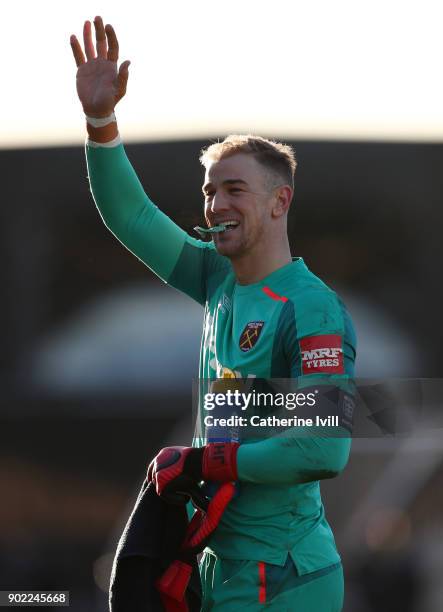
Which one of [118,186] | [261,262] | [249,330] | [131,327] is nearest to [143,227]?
[118,186]

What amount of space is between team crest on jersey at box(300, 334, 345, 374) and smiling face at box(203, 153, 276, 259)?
39cm

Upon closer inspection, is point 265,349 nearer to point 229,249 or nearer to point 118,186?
point 229,249

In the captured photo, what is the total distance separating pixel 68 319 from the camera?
10781 millimetres

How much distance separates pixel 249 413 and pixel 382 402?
594mm

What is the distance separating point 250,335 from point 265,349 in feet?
0.27

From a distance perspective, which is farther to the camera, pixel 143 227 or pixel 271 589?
pixel 143 227

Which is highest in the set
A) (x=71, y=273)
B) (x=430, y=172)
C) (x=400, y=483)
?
(x=430, y=172)

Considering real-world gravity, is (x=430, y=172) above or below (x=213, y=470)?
above

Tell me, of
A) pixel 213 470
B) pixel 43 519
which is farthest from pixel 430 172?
pixel 213 470

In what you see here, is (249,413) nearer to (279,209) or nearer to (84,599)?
(279,209)

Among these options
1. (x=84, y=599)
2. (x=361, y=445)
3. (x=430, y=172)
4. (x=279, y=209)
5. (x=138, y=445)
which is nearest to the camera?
(x=279, y=209)

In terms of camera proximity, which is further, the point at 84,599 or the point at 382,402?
the point at 84,599

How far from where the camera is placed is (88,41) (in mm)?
3539

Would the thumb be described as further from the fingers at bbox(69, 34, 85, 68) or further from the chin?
the chin
